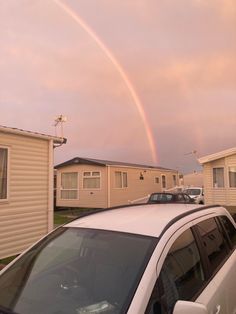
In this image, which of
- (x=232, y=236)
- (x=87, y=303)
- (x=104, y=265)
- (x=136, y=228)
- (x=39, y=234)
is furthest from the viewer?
(x=39, y=234)

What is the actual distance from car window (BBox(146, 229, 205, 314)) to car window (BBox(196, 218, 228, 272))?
0.27 meters

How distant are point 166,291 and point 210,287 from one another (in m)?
0.73

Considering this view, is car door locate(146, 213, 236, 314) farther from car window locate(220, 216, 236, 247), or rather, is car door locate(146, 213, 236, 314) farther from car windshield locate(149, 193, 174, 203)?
car windshield locate(149, 193, 174, 203)

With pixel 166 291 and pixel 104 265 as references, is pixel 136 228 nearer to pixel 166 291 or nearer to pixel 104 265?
pixel 104 265

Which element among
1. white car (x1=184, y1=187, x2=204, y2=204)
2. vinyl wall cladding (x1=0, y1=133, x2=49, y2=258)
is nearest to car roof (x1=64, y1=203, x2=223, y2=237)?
vinyl wall cladding (x1=0, y1=133, x2=49, y2=258)

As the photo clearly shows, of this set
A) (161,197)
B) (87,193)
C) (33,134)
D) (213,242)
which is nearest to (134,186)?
(87,193)

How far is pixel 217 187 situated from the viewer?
23.8m

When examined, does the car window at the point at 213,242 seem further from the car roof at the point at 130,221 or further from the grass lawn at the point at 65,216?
the grass lawn at the point at 65,216

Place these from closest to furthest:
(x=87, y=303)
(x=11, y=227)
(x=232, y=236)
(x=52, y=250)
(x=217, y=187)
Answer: (x=87, y=303) < (x=52, y=250) < (x=232, y=236) < (x=11, y=227) < (x=217, y=187)

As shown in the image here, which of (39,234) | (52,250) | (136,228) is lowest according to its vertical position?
(39,234)

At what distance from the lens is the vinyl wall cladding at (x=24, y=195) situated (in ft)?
33.3

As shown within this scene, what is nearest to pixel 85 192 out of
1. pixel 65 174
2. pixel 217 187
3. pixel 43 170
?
pixel 65 174

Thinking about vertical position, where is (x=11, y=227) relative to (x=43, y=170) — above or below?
below

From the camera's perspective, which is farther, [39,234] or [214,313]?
[39,234]
